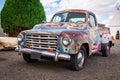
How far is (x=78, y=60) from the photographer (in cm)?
681

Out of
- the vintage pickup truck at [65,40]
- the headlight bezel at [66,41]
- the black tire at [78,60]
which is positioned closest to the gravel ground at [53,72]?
the black tire at [78,60]

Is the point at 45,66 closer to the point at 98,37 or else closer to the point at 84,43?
the point at 84,43

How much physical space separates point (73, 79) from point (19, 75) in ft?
4.68

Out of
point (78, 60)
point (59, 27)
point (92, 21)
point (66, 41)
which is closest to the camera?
point (66, 41)

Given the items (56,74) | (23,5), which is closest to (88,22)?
(56,74)

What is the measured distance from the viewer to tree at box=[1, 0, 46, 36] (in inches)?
540

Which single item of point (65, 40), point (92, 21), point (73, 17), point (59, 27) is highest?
point (73, 17)

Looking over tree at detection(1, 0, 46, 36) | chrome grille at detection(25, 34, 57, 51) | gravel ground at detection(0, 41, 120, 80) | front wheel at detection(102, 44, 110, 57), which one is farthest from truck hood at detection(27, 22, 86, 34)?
tree at detection(1, 0, 46, 36)

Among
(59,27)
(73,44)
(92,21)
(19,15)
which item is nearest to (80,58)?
(73,44)

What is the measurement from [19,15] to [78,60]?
7.76 meters

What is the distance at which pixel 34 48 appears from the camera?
7.01 metres

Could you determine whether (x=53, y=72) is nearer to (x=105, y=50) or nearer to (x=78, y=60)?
(x=78, y=60)

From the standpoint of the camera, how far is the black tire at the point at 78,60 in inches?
258

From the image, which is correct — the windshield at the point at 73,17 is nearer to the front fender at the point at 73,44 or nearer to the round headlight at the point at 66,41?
the front fender at the point at 73,44
